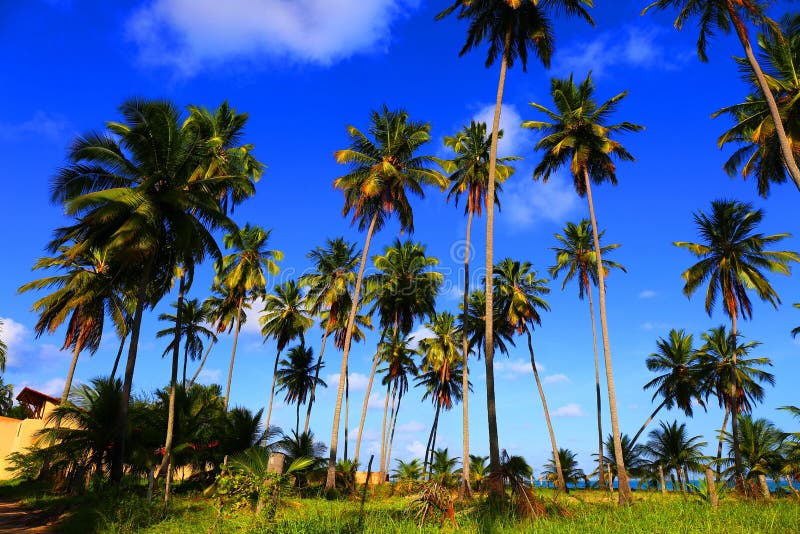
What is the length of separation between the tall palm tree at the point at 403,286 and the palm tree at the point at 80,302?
1601 centimetres

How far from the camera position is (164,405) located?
23.8 metres

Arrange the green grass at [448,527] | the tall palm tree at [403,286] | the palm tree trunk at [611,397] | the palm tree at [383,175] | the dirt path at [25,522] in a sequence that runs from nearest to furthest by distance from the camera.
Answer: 1. the green grass at [448,527]
2. the dirt path at [25,522]
3. the palm tree trunk at [611,397]
4. the palm tree at [383,175]
5. the tall palm tree at [403,286]

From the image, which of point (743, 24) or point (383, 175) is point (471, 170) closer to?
point (383, 175)

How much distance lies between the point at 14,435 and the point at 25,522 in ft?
71.2

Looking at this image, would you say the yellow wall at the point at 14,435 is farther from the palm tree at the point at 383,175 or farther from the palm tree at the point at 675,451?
the palm tree at the point at 675,451

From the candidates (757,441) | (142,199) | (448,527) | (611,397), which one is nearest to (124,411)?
(142,199)

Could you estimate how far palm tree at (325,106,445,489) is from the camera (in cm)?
2586

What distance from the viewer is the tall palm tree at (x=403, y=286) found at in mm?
34656

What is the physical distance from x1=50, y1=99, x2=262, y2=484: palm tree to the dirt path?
2.16 meters

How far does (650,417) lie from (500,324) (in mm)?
14550

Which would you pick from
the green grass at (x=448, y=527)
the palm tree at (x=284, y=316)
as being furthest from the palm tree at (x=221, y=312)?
the green grass at (x=448, y=527)

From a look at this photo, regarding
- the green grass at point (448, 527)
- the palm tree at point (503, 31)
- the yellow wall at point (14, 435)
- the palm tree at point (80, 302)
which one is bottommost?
the green grass at point (448, 527)

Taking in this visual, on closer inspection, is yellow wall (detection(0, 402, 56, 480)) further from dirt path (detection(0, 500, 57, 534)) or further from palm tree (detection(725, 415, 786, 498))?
palm tree (detection(725, 415, 786, 498))

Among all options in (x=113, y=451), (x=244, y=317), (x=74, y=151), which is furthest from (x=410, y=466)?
(x=74, y=151)
